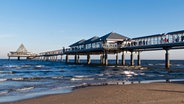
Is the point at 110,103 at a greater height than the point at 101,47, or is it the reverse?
the point at 101,47

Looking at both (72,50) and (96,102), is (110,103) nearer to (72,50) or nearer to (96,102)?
(96,102)

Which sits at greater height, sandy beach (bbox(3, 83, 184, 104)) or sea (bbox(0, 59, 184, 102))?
sandy beach (bbox(3, 83, 184, 104))

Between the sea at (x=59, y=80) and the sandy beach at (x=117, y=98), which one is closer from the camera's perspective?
the sandy beach at (x=117, y=98)

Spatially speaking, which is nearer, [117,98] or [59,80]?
[117,98]

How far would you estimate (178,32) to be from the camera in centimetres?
3525

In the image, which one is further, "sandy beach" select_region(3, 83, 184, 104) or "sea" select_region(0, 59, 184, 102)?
"sea" select_region(0, 59, 184, 102)

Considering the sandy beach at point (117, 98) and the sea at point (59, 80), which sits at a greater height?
the sandy beach at point (117, 98)

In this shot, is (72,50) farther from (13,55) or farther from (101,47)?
(13,55)

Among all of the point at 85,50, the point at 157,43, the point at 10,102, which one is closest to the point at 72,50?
the point at 85,50

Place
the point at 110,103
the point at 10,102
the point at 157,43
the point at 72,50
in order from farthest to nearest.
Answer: the point at 72,50
the point at 157,43
the point at 10,102
the point at 110,103

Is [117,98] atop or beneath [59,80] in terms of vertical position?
atop

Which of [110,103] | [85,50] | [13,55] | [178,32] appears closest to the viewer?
[110,103]

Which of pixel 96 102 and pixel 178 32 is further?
pixel 178 32

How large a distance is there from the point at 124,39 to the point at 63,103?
4369 cm
